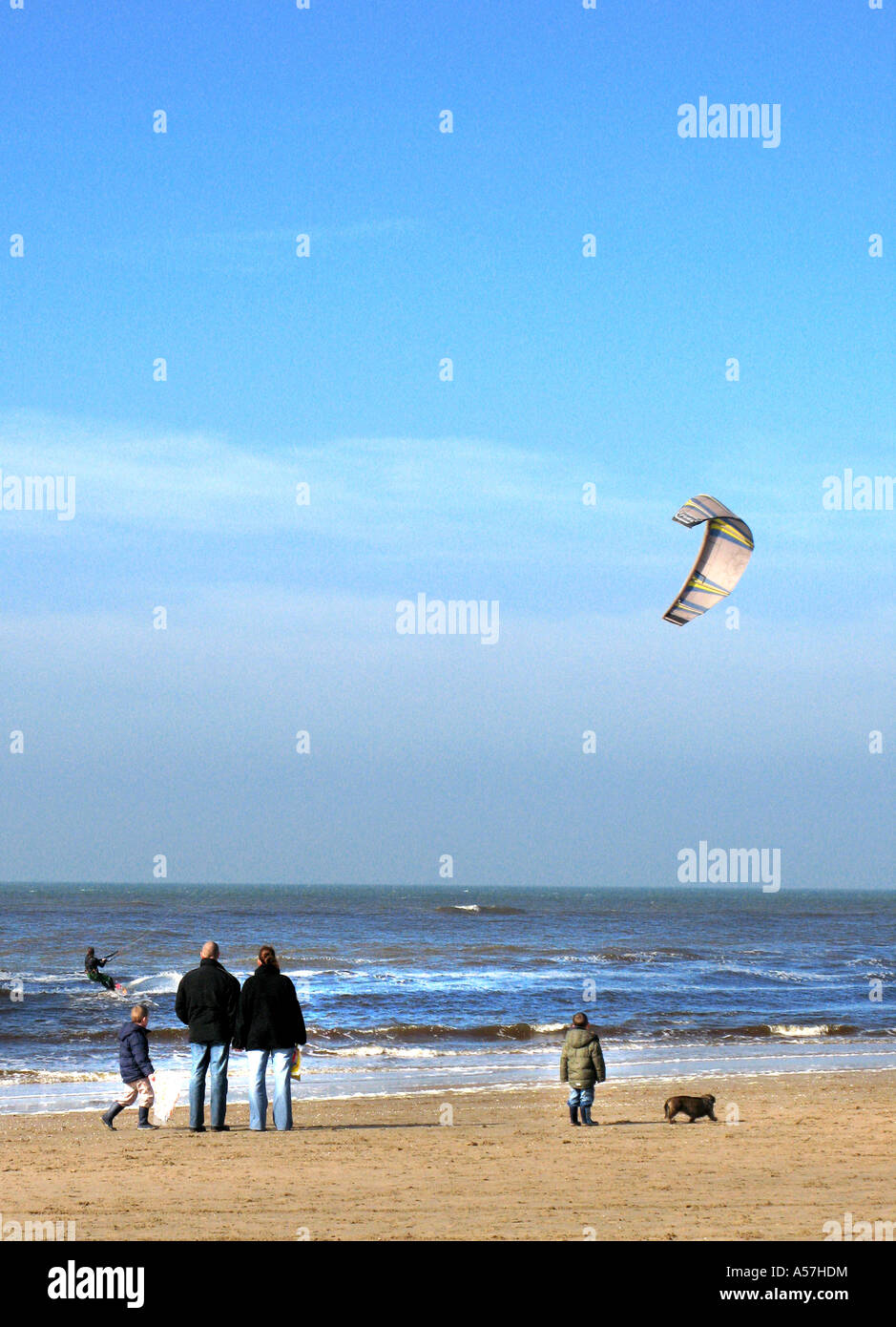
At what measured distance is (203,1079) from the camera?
434 inches

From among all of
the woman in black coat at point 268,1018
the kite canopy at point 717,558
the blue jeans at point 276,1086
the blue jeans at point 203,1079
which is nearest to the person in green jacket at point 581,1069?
the blue jeans at point 276,1086

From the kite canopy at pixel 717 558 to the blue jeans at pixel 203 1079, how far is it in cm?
761

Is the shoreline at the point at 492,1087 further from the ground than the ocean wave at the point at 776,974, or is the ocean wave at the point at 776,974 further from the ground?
the shoreline at the point at 492,1087

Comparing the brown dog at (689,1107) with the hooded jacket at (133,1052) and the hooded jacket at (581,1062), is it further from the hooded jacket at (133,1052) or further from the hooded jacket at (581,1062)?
the hooded jacket at (133,1052)

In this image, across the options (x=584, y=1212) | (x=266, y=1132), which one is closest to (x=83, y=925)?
(x=266, y=1132)

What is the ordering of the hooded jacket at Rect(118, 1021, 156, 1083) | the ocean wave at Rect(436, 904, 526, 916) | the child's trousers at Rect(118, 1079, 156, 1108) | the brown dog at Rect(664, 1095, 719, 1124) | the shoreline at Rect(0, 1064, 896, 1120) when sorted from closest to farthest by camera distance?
the hooded jacket at Rect(118, 1021, 156, 1083), the child's trousers at Rect(118, 1079, 156, 1108), the brown dog at Rect(664, 1095, 719, 1124), the shoreline at Rect(0, 1064, 896, 1120), the ocean wave at Rect(436, 904, 526, 916)

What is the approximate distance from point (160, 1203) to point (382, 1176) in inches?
70.5

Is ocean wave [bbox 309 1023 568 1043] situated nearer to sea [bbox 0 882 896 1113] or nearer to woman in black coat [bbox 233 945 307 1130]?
sea [bbox 0 882 896 1113]

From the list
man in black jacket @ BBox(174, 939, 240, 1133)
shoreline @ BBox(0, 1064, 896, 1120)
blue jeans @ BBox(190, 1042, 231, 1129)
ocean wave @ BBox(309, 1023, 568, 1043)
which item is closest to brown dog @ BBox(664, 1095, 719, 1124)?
shoreline @ BBox(0, 1064, 896, 1120)

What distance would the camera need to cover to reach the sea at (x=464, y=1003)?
59.4 ft

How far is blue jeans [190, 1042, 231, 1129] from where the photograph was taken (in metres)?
10.8

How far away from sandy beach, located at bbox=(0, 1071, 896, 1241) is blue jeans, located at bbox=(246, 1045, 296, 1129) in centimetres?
16

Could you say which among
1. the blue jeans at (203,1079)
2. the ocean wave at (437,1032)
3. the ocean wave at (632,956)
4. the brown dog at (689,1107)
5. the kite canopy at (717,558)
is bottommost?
the ocean wave at (632,956)
